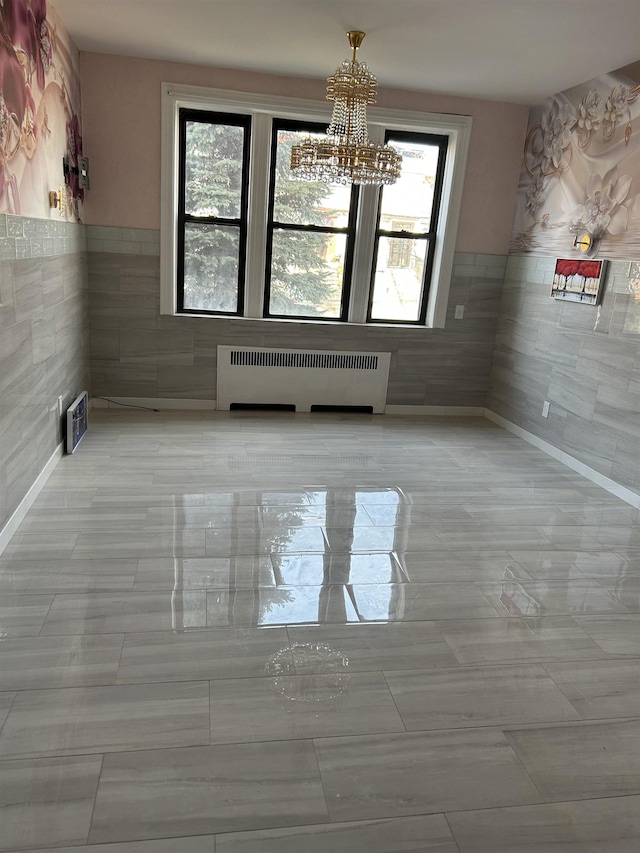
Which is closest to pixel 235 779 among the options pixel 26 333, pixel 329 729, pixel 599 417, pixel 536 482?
pixel 329 729

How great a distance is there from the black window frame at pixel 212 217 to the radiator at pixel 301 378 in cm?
44

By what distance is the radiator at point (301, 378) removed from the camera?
529 centimetres

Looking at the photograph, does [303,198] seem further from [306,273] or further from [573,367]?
[573,367]

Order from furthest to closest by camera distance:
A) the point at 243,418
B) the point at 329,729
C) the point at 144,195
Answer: the point at 243,418 → the point at 144,195 → the point at 329,729

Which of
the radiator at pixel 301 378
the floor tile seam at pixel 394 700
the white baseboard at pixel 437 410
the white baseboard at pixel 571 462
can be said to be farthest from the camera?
the white baseboard at pixel 437 410

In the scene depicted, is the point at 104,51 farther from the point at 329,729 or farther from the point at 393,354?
the point at 329,729

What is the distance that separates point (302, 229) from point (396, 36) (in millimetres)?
1733

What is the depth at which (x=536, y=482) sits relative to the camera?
4.11m

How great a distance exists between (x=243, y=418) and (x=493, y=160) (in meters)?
3.02

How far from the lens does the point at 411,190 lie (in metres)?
5.29

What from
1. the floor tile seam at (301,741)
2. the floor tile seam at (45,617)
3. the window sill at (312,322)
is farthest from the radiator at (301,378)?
the floor tile seam at (301,741)

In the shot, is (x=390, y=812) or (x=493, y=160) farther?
(x=493, y=160)

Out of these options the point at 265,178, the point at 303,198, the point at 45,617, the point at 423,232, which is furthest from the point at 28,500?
the point at 423,232

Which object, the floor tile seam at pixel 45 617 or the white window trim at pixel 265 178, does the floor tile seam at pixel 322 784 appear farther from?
the white window trim at pixel 265 178
